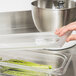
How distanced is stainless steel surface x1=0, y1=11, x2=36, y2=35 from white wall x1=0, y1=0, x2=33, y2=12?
37 millimetres

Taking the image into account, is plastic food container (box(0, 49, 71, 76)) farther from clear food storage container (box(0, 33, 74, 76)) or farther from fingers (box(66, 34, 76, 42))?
fingers (box(66, 34, 76, 42))

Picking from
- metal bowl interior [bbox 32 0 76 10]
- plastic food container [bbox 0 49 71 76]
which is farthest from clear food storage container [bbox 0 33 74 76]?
metal bowl interior [bbox 32 0 76 10]

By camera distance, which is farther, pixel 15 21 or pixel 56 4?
pixel 15 21

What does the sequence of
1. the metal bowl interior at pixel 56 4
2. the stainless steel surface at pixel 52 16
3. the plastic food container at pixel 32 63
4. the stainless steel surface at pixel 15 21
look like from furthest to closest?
the stainless steel surface at pixel 15 21
the metal bowl interior at pixel 56 4
the stainless steel surface at pixel 52 16
the plastic food container at pixel 32 63

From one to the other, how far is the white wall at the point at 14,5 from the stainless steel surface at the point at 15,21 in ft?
0.12

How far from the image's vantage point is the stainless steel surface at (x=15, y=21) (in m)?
1.40

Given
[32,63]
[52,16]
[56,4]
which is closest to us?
[32,63]

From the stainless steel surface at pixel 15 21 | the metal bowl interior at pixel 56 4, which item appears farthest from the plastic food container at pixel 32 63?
the stainless steel surface at pixel 15 21

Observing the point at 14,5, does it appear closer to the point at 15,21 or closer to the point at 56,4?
the point at 15,21

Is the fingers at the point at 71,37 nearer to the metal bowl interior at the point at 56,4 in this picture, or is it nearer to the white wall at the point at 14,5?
the metal bowl interior at the point at 56,4

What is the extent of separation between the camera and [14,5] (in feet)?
4.72

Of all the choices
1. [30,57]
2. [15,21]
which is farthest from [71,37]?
[15,21]

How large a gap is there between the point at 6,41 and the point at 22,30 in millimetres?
378

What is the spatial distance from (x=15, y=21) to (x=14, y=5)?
0.11 m
